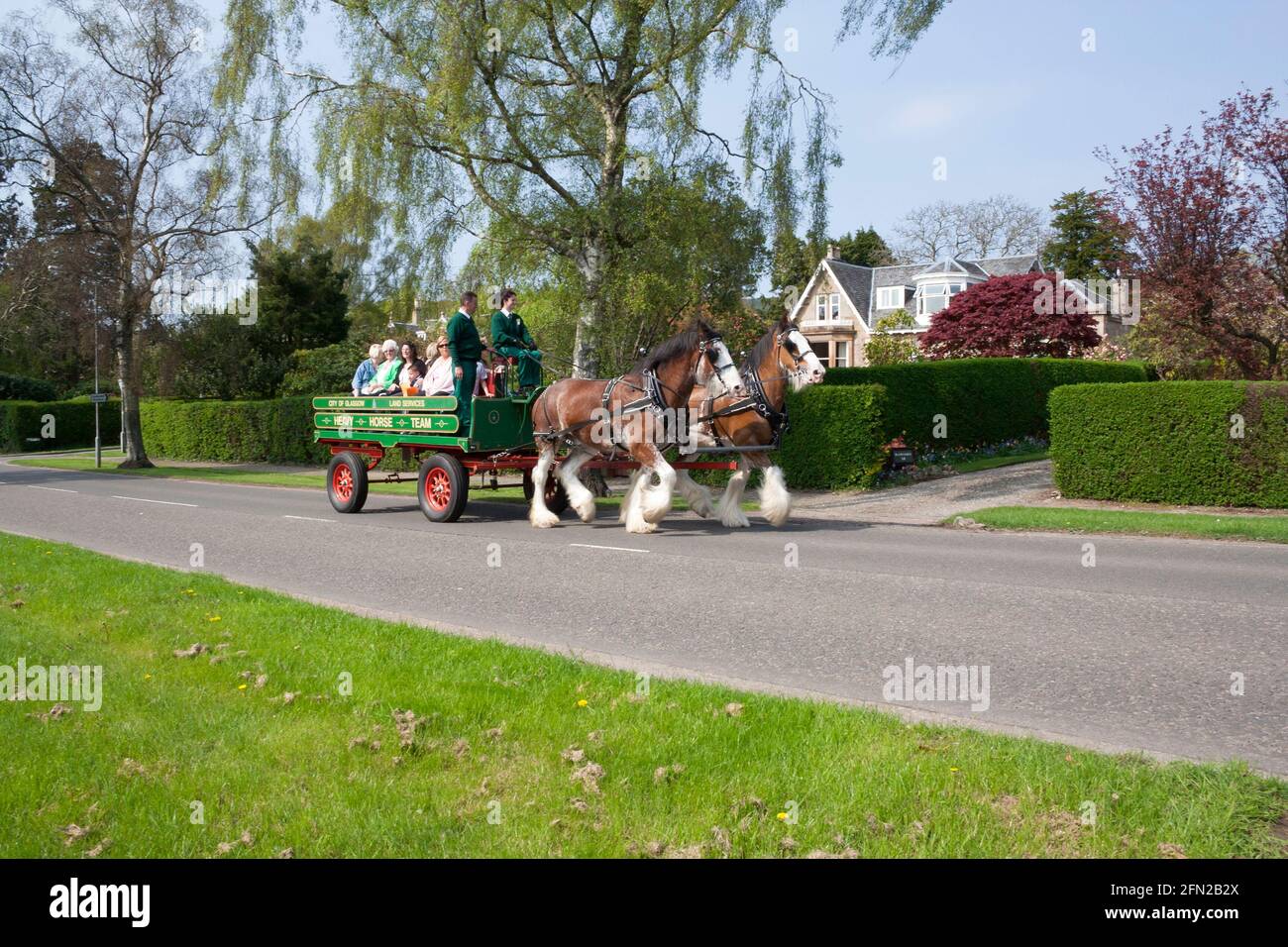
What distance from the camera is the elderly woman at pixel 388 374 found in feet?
54.6

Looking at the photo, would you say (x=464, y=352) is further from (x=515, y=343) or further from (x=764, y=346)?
(x=764, y=346)

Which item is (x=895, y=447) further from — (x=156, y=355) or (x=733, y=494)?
(x=156, y=355)

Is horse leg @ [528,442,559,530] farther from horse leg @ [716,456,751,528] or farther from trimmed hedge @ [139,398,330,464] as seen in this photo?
trimmed hedge @ [139,398,330,464]

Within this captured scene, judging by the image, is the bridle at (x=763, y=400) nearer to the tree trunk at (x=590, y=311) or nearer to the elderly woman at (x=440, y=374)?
the elderly woman at (x=440, y=374)

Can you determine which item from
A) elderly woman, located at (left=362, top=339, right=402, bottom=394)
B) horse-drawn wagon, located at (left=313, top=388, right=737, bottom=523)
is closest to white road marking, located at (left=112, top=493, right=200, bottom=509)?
elderly woman, located at (left=362, top=339, right=402, bottom=394)

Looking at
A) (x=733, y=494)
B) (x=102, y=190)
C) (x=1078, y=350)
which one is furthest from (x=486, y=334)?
(x=1078, y=350)

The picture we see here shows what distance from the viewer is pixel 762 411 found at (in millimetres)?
13289

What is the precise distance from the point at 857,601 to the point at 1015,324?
3473 cm

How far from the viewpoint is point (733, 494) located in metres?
13.9

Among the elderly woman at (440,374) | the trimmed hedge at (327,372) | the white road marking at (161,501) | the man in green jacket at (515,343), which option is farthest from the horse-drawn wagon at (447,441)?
the trimmed hedge at (327,372)

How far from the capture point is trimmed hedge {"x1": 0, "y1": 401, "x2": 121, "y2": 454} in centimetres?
5191

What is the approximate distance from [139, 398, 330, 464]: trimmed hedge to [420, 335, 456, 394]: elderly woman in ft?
55.1

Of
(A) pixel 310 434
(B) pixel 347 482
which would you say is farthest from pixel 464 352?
(A) pixel 310 434

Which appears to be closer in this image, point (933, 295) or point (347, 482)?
point (347, 482)
